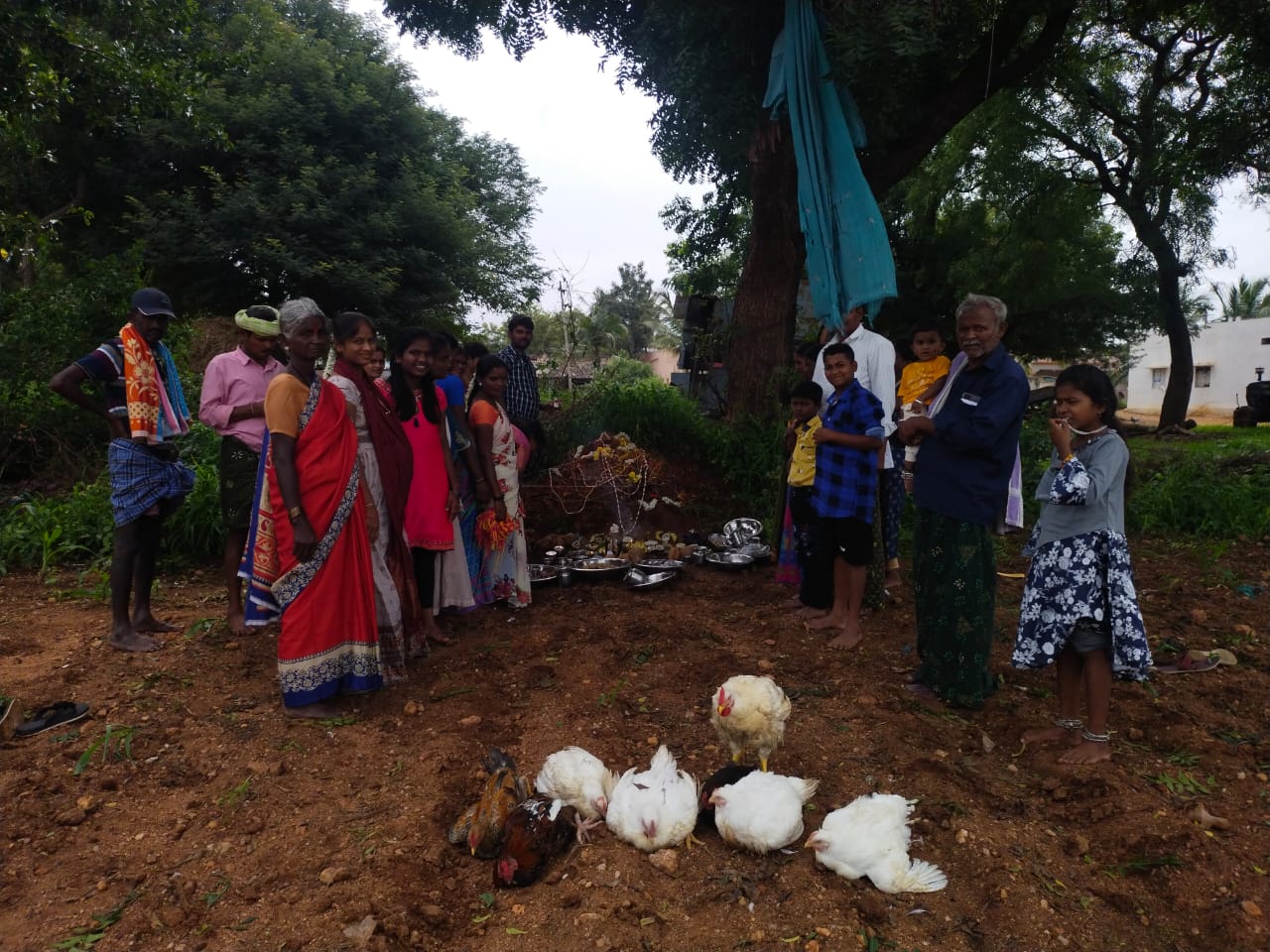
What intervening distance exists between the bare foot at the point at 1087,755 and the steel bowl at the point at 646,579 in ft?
9.35

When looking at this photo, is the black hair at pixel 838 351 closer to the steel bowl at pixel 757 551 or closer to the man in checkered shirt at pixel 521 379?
the steel bowl at pixel 757 551

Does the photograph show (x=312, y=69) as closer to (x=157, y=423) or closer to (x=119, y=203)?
(x=119, y=203)

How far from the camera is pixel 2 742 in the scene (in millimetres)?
3084

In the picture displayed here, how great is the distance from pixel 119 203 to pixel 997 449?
1737 centimetres

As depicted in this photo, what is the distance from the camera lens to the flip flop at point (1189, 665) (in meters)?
3.93

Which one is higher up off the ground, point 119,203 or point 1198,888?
point 119,203

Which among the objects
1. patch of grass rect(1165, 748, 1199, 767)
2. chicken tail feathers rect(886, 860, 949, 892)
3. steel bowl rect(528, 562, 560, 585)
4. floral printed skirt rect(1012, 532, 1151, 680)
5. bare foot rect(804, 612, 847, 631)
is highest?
floral printed skirt rect(1012, 532, 1151, 680)

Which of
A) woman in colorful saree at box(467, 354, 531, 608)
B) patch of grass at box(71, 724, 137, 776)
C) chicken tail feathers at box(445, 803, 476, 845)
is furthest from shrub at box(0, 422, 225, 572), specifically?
chicken tail feathers at box(445, 803, 476, 845)

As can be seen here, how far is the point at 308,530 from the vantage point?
3113mm

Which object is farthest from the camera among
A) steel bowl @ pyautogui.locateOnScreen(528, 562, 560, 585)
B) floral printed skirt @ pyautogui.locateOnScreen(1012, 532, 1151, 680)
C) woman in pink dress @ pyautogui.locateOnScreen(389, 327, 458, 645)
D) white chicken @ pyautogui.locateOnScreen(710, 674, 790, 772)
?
steel bowl @ pyautogui.locateOnScreen(528, 562, 560, 585)

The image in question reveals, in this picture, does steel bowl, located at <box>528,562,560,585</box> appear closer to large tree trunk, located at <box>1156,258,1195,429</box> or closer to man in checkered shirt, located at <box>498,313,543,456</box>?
man in checkered shirt, located at <box>498,313,543,456</box>

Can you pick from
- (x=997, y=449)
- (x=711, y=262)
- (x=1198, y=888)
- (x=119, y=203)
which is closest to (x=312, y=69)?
(x=119, y=203)

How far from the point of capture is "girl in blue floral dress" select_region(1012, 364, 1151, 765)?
2.79m

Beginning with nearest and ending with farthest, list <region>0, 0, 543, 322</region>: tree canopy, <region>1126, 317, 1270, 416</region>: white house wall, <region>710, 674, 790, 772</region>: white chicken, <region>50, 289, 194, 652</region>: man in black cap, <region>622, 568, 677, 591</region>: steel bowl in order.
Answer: <region>710, 674, 790, 772</region>: white chicken < <region>50, 289, 194, 652</region>: man in black cap < <region>622, 568, 677, 591</region>: steel bowl < <region>0, 0, 543, 322</region>: tree canopy < <region>1126, 317, 1270, 416</region>: white house wall
